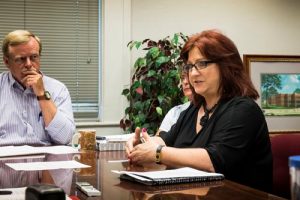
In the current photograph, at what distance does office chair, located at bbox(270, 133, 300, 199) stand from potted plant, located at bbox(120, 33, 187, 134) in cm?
168

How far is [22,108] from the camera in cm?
272

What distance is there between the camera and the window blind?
399cm

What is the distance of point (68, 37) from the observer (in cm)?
410

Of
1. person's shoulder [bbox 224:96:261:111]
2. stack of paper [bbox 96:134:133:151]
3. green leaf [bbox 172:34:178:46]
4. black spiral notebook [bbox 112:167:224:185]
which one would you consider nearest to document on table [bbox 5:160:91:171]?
black spiral notebook [bbox 112:167:224:185]

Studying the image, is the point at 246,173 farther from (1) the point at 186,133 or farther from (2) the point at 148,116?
(2) the point at 148,116

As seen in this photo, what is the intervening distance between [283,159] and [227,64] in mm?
583

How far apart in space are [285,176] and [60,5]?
8.94ft

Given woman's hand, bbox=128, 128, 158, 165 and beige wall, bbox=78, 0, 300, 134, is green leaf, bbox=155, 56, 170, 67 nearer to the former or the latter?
beige wall, bbox=78, 0, 300, 134

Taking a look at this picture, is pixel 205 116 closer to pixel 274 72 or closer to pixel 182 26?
pixel 182 26

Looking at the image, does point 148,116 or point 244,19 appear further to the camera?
point 244,19

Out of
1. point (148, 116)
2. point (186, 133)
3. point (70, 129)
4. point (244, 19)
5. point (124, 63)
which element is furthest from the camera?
point (244, 19)

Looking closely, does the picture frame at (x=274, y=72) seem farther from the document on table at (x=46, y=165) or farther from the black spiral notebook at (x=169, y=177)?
the black spiral notebook at (x=169, y=177)

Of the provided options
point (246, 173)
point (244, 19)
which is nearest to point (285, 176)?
point (246, 173)

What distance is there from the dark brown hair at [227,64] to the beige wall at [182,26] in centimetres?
218
